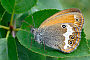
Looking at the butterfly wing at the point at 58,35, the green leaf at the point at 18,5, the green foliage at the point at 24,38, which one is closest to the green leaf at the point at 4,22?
the green foliage at the point at 24,38

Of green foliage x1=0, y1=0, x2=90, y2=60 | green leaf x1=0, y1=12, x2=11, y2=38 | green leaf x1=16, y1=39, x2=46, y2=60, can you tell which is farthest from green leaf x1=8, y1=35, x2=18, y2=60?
green leaf x1=0, y1=12, x2=11, y2=38

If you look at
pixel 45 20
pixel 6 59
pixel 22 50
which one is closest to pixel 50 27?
pixel 45 20

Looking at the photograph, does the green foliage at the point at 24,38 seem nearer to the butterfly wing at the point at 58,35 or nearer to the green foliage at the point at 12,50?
the green foliage at the point at 12,50

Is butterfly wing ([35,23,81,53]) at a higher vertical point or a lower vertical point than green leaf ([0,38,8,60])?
higher

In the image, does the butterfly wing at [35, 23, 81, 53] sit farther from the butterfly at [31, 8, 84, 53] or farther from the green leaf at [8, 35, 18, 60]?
the green leaf at [8, 35, 18, 60]

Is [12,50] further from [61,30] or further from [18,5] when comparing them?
[61,30]

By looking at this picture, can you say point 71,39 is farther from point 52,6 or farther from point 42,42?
point 52,6
